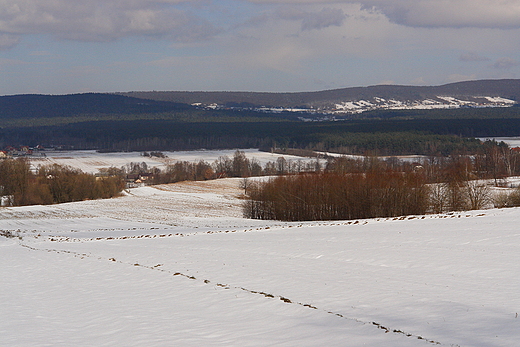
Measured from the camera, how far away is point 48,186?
8162cm

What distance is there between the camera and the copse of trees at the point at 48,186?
261ft

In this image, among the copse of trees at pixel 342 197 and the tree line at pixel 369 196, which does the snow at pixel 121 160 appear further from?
the tree line at pixel 369 196

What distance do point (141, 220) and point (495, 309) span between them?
1734 inches

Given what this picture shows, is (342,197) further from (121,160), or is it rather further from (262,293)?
(121,160)

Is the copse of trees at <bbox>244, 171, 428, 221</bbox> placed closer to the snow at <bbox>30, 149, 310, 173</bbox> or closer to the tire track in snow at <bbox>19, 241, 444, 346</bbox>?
the tire track in snow at <bbox>19, 241, 444, 346</bbox>

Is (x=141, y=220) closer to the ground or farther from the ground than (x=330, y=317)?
closer to the ground

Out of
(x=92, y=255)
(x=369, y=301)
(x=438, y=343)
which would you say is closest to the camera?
(x=438, y=343)

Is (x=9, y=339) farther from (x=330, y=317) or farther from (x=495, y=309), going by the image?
(x=495, y=309)

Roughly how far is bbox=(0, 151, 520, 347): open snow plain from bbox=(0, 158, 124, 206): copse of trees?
165ft

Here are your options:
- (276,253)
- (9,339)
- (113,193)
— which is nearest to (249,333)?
(9,339)

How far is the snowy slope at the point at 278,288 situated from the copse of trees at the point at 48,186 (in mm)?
50716

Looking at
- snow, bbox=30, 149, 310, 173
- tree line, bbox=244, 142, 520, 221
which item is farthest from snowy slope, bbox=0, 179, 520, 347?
snow, bbox=30, 149, 310, 173

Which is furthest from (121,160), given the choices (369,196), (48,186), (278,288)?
(278,288)

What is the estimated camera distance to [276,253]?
78.1ft
